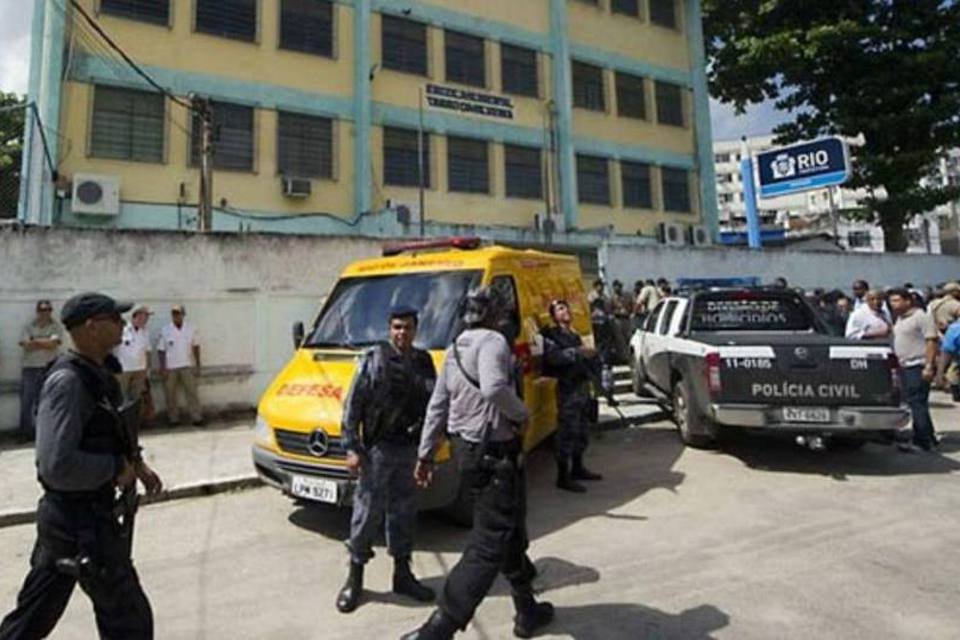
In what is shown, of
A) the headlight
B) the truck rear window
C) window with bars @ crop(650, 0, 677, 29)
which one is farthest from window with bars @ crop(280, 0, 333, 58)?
the headlight

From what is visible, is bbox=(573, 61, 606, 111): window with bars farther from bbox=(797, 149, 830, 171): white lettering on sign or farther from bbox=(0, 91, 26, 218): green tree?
bbox=(0, 91, 26, 218): green tree

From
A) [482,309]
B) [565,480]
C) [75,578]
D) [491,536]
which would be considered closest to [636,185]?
[565,480]

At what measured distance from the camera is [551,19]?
21.6 meters

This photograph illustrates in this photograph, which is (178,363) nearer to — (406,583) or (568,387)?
(568,387)

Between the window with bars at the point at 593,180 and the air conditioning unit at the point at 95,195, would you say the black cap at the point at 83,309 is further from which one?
the window with bars at the point at 593,180

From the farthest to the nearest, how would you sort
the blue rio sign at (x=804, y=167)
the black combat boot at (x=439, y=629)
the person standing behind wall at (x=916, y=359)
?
the blue rio sign at (x=804, y=167) → the person standing behind wall at (x=916, y=359) → the black combat boot at (x=439, y=629)

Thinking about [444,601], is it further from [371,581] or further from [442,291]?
[442,291]

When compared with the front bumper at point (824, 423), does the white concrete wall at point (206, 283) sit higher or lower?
higher

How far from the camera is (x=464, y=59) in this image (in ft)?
64.8

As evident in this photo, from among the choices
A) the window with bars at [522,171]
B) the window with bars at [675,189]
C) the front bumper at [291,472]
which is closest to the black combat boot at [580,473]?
the front bumper at [291,472]

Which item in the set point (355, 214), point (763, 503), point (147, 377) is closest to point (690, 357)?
point (763, 503)

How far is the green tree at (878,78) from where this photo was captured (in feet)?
69.1

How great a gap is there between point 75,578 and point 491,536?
70.9 inches

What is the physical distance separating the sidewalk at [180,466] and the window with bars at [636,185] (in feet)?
56.4
